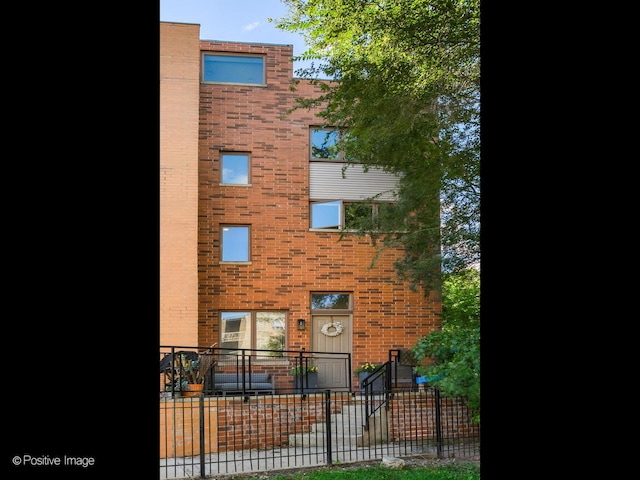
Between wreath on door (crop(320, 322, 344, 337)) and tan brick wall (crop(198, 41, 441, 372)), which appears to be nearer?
tan brick wall (crop(198, 41, 441, 372))

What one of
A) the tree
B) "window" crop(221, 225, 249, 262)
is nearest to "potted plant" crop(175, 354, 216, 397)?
"window" crop(221, 225, 249, 262)

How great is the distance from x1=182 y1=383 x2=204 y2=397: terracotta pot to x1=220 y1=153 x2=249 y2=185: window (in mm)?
3980

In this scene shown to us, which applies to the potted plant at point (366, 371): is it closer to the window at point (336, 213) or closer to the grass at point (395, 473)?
the window at point (336, 213)

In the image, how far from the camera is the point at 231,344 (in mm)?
9367

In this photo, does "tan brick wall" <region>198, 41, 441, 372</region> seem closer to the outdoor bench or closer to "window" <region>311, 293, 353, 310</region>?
"window" <region>311, 293, 353, 310</region>

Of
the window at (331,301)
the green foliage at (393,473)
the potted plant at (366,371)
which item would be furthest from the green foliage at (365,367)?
the green foliage at (393,473)

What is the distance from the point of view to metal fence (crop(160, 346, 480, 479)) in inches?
223

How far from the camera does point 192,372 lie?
6809 millimetres

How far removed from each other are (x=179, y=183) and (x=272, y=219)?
1.67m

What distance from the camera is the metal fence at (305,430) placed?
5.66 meters

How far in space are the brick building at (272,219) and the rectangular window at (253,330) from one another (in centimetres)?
2
